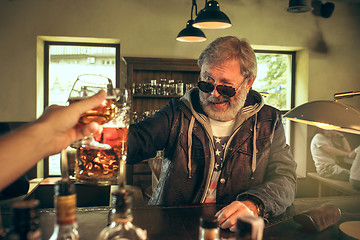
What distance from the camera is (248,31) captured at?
16.4 feet

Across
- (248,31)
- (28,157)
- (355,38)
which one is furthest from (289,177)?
(355,38)

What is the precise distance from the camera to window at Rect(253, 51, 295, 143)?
543cm

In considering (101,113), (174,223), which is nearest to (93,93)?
(101,113)

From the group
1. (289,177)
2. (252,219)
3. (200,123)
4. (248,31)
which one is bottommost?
(289,177)

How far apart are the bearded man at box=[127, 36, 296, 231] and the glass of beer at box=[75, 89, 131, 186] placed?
794 millimetres

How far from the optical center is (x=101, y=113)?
879 millimetres

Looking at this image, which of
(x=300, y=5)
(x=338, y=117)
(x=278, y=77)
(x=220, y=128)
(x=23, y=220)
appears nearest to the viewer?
(x=23, y=220)

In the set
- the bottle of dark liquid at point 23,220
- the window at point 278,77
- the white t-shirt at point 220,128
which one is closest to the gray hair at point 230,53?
the white t-shirt at point 220,128

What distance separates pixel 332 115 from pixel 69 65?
4422mm

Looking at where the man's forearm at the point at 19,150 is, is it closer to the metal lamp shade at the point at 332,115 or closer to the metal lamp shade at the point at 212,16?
the metal lamp shade at the point at 332,115

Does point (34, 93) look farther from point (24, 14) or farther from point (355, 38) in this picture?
point (355, 38)

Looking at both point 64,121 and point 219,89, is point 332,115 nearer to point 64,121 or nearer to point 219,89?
point 219,89

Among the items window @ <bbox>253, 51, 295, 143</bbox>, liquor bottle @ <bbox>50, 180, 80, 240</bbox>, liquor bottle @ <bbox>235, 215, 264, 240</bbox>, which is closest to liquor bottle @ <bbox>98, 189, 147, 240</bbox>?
liquor bottle @ <bbox>50, 180, 80, 240</bbox>

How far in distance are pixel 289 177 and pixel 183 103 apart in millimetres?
736
